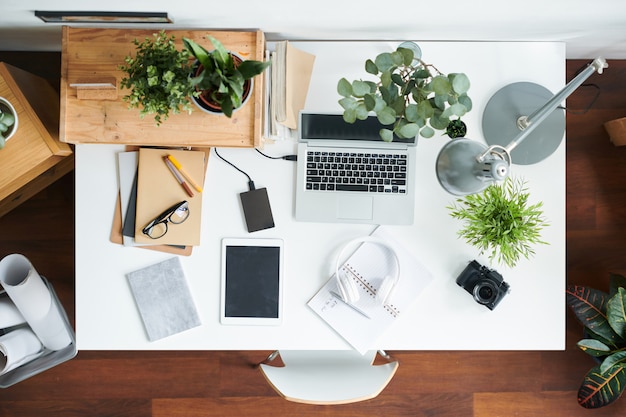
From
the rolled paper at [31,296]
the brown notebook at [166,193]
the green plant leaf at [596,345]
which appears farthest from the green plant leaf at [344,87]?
the green plant leaf at [596,345]

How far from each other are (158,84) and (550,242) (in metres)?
1.07

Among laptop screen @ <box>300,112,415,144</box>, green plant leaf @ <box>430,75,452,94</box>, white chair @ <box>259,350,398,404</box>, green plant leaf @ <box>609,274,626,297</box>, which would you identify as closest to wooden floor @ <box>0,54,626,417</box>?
green plant leaf @ <box>609,274,626,297</box>

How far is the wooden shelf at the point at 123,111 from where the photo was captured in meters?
1.17

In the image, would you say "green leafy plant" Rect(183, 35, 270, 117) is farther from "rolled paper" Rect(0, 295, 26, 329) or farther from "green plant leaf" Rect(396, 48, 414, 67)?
"rolled paper" Rect(0, 295, 26, 329)

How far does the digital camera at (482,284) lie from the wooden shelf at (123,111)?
2.12ft

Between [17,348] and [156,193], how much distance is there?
665mm

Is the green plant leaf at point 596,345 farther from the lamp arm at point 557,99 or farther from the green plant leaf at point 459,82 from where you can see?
the green plant leaf at point 459,82

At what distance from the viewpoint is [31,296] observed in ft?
4.61

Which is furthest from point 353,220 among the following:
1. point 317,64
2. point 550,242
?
point 550,242

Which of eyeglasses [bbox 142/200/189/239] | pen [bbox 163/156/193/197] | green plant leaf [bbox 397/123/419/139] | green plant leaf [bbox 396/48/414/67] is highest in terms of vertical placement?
green plant leaf [bbox 396/48/414/67]

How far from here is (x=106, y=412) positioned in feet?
6.43

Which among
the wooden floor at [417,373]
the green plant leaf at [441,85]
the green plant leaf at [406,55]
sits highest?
the green plant leaf at [406,55]

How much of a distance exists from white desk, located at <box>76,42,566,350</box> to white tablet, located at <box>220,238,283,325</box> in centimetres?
3

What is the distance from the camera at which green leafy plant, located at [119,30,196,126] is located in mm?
1046
